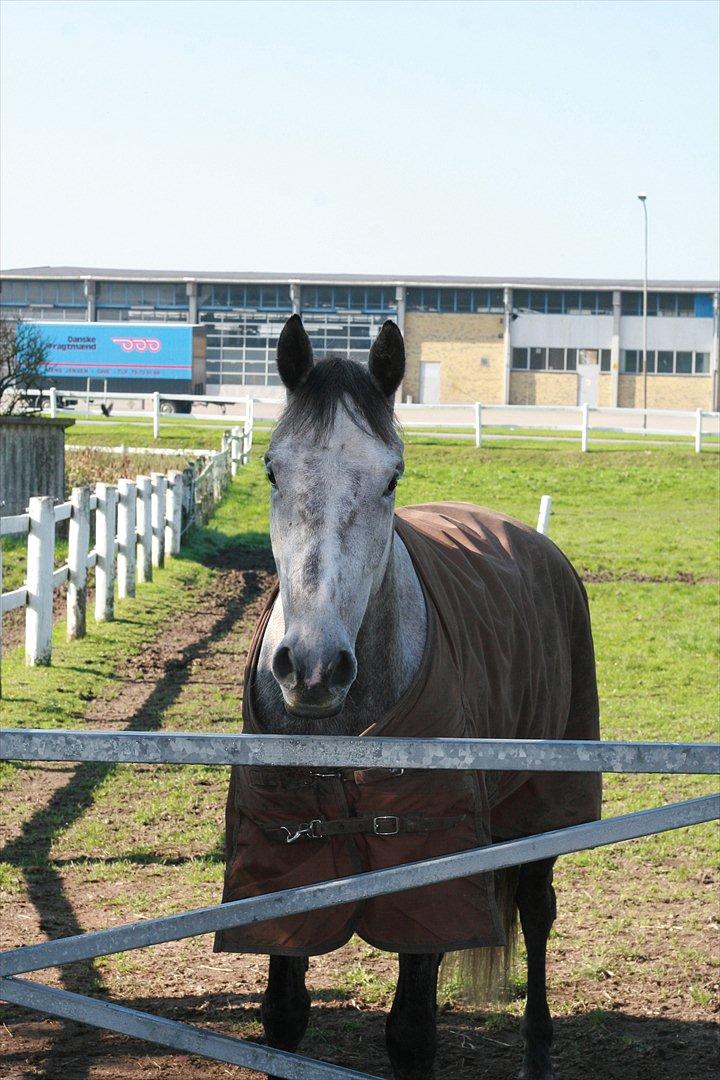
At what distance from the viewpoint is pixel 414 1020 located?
3320 mm

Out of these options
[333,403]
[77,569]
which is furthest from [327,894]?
[77,569]

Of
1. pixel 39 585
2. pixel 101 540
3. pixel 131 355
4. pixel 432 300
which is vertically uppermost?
pixel 432 300

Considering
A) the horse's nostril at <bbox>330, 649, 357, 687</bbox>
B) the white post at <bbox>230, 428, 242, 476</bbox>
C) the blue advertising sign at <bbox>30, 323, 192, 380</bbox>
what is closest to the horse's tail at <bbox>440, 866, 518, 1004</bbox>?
the horse's nostril at <bbox>330, 649, 357, 687</bbox>

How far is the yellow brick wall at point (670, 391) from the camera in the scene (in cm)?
5981

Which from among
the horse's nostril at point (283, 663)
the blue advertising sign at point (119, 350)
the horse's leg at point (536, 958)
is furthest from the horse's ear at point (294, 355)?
the blue advertising sign at point (119, 350)

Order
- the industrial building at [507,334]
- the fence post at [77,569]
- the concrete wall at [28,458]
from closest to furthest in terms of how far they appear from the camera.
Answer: the fence post at [77,569] → the concrete wall at [28,458] → the industrial building at [507,334]

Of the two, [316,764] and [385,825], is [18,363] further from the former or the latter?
[316,764]

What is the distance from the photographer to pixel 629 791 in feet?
23.4

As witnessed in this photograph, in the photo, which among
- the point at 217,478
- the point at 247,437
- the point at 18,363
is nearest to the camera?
the point at 18,363

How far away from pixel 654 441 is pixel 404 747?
2875 centimetres

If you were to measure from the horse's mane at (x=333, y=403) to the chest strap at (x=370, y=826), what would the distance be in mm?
971

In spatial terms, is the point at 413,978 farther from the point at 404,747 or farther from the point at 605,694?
the point at 605,694

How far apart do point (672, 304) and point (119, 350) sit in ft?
91.1

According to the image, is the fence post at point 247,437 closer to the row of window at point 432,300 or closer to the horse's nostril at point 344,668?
the horse's nostril at point 344,668
